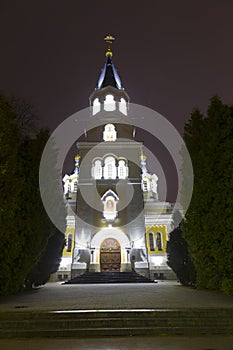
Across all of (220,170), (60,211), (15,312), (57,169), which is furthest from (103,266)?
(15,312)

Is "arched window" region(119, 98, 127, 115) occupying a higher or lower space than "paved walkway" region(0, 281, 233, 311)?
Result: higher

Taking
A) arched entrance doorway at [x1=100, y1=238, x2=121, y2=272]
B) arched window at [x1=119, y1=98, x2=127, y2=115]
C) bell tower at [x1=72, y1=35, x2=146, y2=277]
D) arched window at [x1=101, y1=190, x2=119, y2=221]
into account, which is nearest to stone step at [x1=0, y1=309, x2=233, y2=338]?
bell tower at [x1=72, y1=35, x2=146, y2=277]

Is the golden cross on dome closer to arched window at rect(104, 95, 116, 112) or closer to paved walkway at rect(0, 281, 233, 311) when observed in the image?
arched window at rect(104, 95, 116, 112)

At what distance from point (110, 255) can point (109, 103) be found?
16417mm

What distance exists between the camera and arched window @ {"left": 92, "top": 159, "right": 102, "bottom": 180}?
29.8 metres

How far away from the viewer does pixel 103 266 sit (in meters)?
26.5

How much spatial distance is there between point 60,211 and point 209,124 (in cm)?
958

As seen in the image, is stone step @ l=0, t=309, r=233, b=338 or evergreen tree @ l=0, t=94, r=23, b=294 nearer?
stone step @ l=0, t=309, r=233, b=338

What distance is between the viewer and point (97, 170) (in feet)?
99.0

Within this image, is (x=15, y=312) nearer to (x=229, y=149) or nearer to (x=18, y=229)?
(x=18, y=229)

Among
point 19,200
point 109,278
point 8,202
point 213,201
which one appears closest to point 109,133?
point 109,278

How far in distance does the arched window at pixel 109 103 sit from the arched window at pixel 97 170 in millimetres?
6351

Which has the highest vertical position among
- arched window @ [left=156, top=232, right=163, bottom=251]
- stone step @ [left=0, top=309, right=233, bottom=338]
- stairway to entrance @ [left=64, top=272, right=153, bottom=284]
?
arched window @ [left=156, top=232, right=163, bottom=251]

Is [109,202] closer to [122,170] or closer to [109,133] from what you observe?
[122,170]
